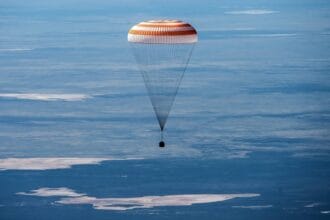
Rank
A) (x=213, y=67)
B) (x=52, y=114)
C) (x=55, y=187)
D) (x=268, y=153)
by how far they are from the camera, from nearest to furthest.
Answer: (x=55, y=187)
(x=268, y=153)
(x=52, y=114)
(x=213, y=67)

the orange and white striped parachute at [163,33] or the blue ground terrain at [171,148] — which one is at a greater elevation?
the orange and white striped parachute at [163,33]

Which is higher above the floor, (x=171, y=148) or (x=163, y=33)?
(x=163, y=33)

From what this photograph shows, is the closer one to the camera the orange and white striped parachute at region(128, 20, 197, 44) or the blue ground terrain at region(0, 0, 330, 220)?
the orange and white striped parachute at region(128, 20, 197, 44)

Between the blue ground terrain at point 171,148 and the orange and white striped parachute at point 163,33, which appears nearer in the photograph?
the orange and white striped parachute at point 163,33

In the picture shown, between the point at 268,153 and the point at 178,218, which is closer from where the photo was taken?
the point at 178,218

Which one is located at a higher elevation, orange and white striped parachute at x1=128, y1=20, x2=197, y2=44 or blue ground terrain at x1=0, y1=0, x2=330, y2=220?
orange and white striped parachute at x1=128, y1=20, x2=197, y2=44

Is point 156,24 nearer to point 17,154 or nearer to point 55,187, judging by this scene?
point 55,187

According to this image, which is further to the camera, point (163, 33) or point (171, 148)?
point (171, 148)

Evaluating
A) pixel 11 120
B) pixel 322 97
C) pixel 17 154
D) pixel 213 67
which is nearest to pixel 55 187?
pixel 17 154

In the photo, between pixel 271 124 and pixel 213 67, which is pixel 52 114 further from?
pixel 213 67

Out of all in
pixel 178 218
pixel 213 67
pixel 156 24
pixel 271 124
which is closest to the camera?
pixel 156 24

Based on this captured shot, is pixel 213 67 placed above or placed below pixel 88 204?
above
